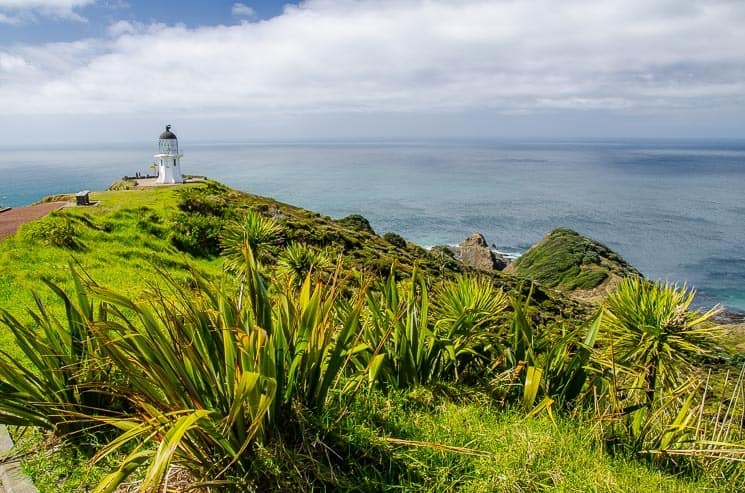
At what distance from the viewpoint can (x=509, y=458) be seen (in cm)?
311

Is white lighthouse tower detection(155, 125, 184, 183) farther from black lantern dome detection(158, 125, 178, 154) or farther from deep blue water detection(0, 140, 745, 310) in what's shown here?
deep blue water detection(0, 140, 745, 310)

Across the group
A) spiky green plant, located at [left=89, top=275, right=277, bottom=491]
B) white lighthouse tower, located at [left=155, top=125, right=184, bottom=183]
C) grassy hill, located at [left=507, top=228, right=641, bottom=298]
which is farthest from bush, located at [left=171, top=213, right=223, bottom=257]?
grassy hill, located at [left=507, top=228, right=641, bottom=298]

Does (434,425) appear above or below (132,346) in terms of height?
below

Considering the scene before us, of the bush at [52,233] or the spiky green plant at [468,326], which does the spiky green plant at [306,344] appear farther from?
the bush at [52,233]

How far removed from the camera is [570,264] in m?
54.8

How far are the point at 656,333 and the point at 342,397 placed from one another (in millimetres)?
3837

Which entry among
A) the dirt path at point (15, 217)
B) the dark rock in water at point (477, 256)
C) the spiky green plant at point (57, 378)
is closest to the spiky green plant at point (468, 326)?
the spiky green plant at point (57, 378)

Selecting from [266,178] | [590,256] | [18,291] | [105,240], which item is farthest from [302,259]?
[266,178]

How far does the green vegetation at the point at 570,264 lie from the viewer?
2071 inches

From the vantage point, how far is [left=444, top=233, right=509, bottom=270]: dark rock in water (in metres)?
54.0

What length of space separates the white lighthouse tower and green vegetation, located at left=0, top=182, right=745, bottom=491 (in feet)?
132

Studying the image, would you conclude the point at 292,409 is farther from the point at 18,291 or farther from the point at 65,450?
the point at 18,291

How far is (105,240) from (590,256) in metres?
52.3

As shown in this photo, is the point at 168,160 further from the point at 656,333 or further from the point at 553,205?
the point at 553,205
